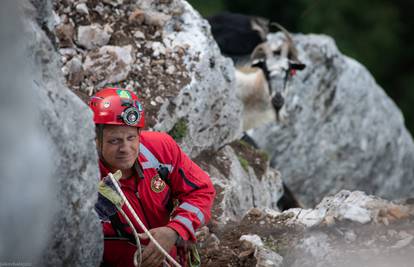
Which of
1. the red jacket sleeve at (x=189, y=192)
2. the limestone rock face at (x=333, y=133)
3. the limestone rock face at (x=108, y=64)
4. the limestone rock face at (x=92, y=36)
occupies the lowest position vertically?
the limestone rock face at (x=333, y=133)

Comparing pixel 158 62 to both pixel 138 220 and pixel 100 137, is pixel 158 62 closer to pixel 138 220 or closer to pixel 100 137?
pixel 100 137

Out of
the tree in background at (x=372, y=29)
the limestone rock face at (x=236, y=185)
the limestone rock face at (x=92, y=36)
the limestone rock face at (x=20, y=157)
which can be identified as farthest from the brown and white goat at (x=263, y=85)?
the limestone rock face at (x=20, y=157)

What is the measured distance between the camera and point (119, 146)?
12.1 ft

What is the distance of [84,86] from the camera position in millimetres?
5844

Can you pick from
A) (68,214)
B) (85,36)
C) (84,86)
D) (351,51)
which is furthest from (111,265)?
(351,51)

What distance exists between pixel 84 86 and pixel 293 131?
18.8ft

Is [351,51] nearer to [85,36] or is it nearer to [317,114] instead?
[317,114]

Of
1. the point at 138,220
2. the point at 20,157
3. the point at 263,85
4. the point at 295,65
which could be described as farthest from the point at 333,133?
the point at 20,157

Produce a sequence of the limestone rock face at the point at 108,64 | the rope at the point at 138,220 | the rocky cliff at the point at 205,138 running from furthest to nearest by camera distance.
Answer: the limestone rock face at the point at 108,64
the rope at the point at 138,220
the rocky cliff at the point at 205,138

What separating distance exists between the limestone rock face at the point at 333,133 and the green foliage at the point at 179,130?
464 cm

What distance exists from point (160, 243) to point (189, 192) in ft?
1.23

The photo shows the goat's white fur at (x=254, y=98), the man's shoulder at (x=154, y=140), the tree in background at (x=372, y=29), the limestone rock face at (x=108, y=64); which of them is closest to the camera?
the man's shoulder at (x=154, y=140)

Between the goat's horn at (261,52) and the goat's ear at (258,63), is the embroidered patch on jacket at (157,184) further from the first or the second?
the goat's horn at (261,52)

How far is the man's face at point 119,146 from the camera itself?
3.68 m
